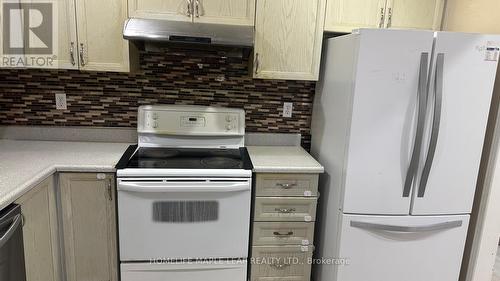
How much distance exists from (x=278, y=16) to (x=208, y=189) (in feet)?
3.68

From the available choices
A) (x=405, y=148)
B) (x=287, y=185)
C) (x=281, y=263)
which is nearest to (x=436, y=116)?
(x=405, y=148)

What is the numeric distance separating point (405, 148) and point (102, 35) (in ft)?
5.96

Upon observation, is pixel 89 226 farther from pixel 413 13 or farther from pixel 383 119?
pixel 413 13

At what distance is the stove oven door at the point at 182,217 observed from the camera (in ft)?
5.99

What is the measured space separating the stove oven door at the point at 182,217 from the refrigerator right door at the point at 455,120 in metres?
0.99

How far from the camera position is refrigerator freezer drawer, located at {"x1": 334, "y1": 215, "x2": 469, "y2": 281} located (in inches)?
72.2

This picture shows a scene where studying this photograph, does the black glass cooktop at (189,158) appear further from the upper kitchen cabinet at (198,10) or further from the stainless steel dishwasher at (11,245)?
the upper kitchen cabinet at (198,10)

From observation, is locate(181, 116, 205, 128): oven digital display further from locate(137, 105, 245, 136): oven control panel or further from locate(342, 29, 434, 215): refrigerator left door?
locate(342, 29, 434, 215): refrigerator left door

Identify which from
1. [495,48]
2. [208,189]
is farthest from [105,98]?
[495,48]

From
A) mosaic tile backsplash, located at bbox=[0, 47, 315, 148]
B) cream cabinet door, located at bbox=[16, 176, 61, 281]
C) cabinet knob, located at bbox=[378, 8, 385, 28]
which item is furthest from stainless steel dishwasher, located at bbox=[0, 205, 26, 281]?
cabinet knob, located at bbox=[378, 8, 385, 28]

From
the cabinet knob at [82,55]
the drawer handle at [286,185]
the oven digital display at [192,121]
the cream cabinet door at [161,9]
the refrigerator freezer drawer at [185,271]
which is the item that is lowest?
the refrigerator freezer drawer at [185,271]

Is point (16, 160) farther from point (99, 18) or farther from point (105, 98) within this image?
point (99, 18)

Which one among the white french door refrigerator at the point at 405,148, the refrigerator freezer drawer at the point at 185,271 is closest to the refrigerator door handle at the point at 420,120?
the white french door refrigerator at the point at 405,148

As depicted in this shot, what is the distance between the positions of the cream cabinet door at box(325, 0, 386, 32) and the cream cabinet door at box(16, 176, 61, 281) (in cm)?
185
